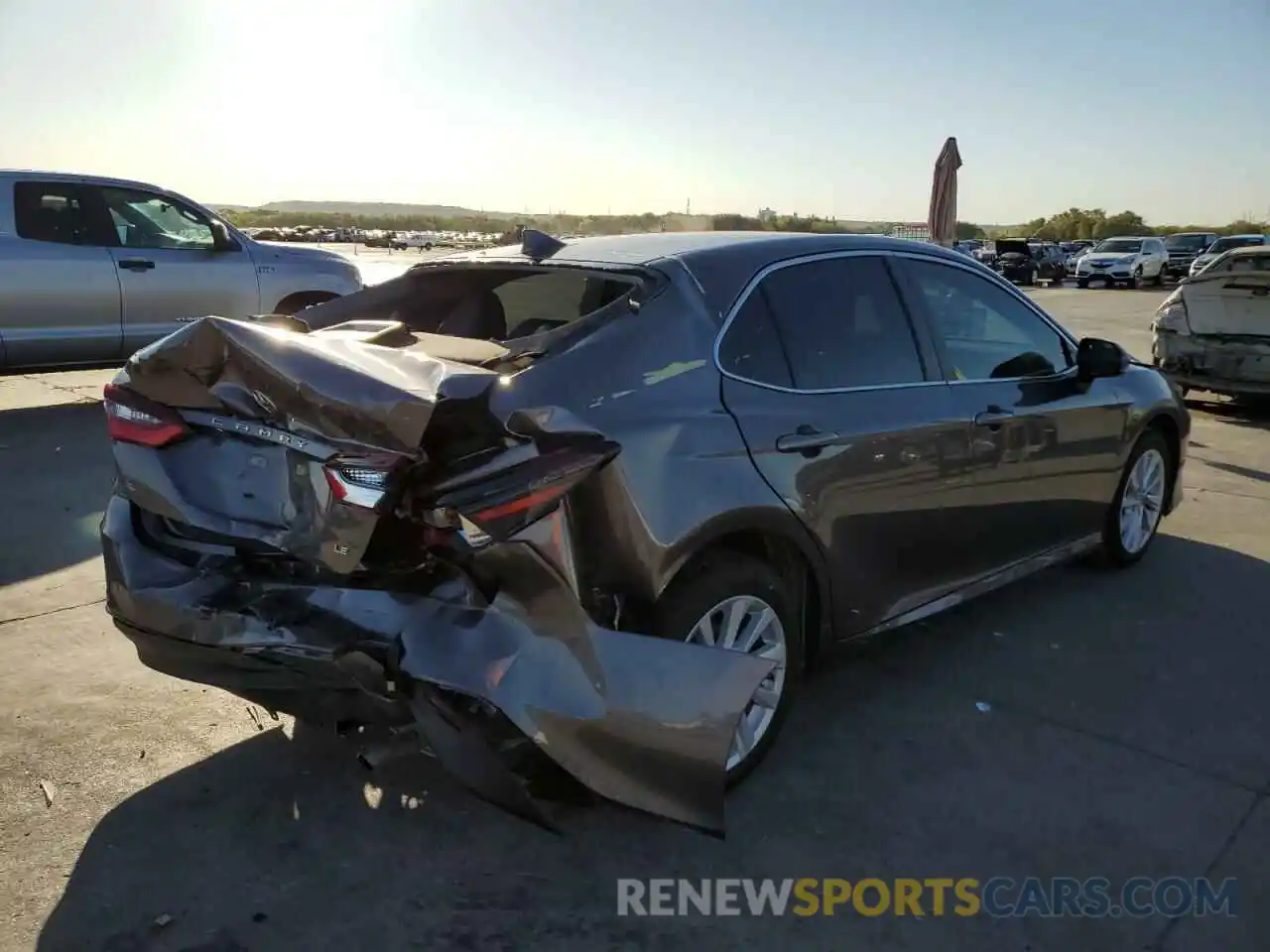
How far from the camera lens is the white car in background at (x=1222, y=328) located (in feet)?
32.3

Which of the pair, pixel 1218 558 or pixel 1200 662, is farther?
pixel 1218 558

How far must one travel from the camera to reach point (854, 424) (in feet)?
11.8

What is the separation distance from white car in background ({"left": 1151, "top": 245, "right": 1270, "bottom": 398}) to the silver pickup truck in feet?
28.3

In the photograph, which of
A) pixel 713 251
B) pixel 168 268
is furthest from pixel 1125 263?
pixel 713 251

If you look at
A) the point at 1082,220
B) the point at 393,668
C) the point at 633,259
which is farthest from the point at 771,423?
the point at 1082,220

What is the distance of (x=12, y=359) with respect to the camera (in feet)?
28.7

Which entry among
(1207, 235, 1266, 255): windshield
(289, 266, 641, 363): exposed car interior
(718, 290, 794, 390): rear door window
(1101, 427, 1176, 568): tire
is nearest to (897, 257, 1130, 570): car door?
(1101, 427, 1176, 568): tire

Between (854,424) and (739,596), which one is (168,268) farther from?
(739,596)

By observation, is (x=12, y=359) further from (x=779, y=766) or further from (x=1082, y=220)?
(x=1082, y=220)

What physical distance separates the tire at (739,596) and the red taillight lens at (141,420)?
59.9 inches

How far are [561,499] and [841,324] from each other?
1587 millimetres

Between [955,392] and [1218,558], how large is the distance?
268 cm

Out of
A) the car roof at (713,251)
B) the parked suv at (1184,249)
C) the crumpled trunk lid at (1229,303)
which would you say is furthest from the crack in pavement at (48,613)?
the parked suv at (1184,249)

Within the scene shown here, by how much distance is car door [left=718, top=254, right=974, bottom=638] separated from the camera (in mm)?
3371
